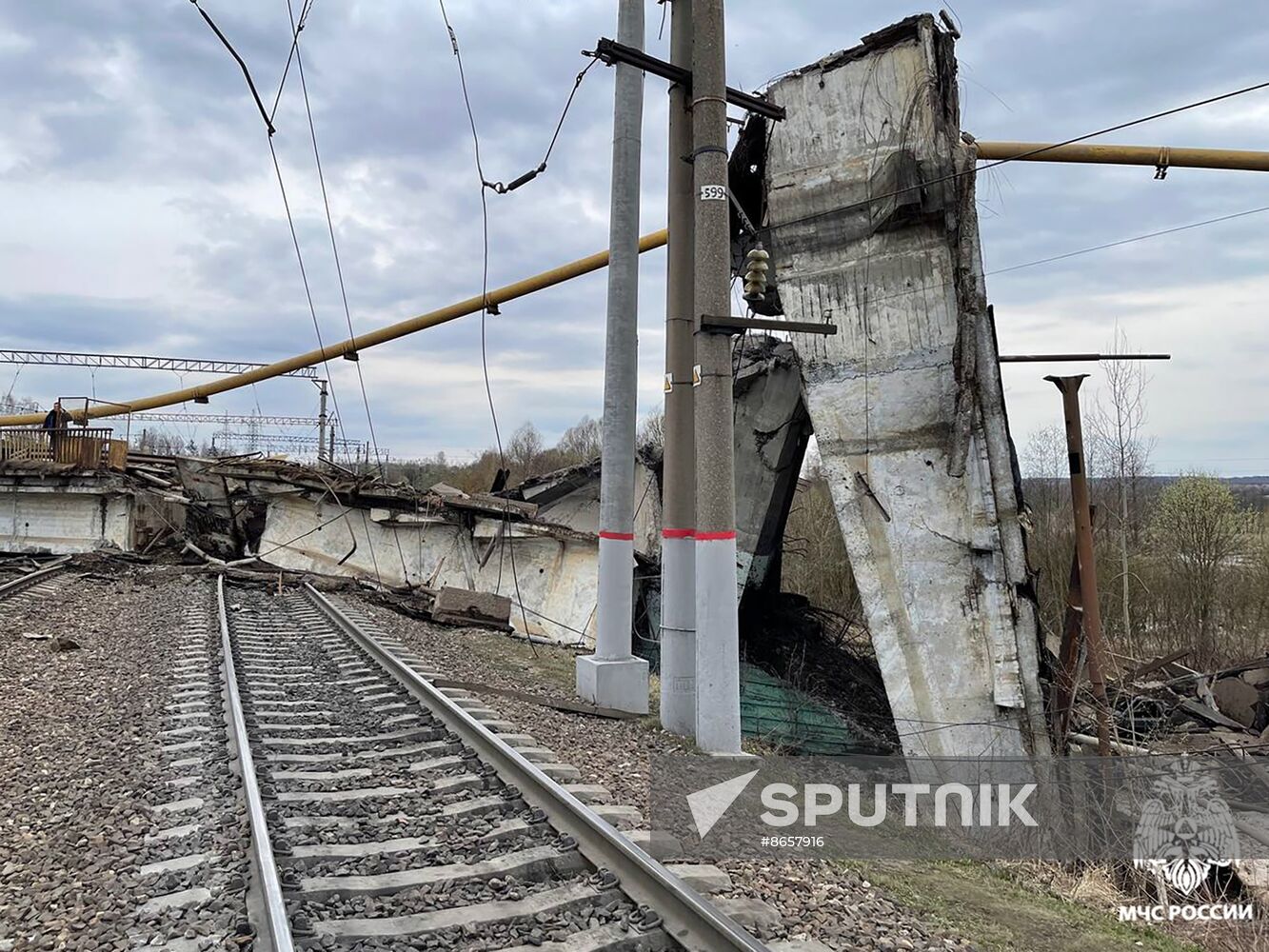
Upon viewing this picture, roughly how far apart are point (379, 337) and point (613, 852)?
25.6 meters

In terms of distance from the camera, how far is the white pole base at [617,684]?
27.3 ft

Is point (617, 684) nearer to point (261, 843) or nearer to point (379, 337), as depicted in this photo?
point (261, 843)

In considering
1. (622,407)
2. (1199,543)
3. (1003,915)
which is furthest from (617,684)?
(1199,543)

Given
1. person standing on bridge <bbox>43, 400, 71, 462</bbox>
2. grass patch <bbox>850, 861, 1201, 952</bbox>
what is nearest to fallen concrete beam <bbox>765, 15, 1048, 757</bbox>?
grass patch <bbox>850, 861, 1201, 952</bbox>

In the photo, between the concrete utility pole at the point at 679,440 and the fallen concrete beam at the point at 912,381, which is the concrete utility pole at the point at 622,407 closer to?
the concrete utility pole at the point at 679,440

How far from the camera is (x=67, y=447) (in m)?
23.4

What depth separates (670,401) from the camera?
8.07m

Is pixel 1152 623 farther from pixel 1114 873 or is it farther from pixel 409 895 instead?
pixel 409 895

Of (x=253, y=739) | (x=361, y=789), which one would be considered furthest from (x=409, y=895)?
(x=253, y=739)

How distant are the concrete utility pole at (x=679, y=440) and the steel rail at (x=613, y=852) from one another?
1840 mm

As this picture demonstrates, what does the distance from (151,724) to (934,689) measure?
317 inches

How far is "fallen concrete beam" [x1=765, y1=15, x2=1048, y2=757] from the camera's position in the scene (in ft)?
32.9

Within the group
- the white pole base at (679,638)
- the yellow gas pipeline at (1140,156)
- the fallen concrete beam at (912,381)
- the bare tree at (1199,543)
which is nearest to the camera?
the white pole base at (679,638)

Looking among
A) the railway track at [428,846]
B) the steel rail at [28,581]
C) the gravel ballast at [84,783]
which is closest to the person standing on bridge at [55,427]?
the steel rail at [28,581]
